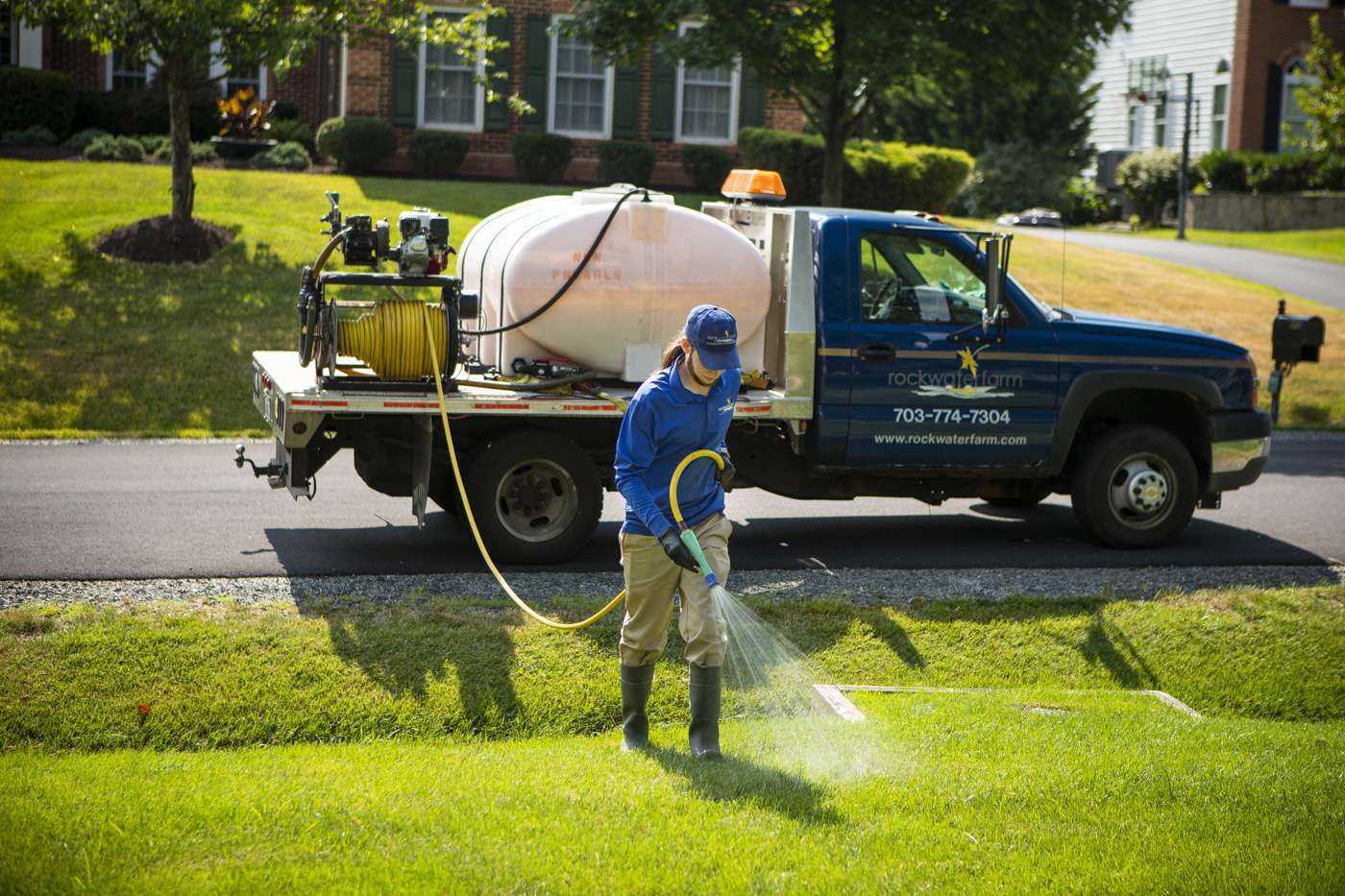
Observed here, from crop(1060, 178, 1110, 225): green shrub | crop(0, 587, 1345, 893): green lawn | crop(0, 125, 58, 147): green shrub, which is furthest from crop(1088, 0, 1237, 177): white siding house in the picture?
crop(0, 587, 1345, 893): green lawn

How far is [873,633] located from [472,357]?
3529 millimetres

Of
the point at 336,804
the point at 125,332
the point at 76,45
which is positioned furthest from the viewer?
the point at 76,45

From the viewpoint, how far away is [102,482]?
38.5 feet

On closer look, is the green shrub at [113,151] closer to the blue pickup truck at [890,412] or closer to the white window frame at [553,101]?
the white window frame at [553,101]

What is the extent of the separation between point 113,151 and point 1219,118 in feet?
104

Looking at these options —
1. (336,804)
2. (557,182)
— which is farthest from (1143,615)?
(557,182)

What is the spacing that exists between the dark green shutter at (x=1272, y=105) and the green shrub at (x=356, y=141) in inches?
1076

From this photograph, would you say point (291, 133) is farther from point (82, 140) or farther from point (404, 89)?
point (82, 140)

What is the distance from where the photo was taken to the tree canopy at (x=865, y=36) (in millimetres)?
17984

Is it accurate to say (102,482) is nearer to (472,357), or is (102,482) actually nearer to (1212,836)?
(472,357)

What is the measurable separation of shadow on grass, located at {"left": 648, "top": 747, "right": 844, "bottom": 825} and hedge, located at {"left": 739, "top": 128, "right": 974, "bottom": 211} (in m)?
20.7

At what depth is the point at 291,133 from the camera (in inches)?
1115

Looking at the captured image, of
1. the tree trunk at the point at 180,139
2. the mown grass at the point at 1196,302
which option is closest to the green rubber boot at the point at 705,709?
the mown grass at the point at 1196,302

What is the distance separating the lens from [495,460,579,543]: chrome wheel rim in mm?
9766
